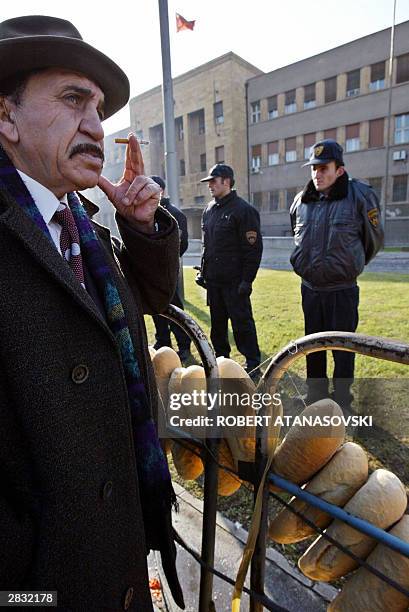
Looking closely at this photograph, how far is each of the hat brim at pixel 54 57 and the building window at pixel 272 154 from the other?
33641 millimetres

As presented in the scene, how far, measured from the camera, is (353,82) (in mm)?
28141

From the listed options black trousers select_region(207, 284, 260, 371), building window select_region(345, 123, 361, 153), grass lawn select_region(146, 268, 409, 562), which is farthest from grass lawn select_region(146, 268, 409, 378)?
building window select_region(345, 123, 361, 153)

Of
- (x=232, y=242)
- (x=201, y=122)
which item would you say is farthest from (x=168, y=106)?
(x=201, y=122)

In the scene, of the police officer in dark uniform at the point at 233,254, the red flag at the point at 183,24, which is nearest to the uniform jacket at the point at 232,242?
the police officer in dark uniform at the point at 233,254

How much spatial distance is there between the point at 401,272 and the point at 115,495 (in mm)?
12223

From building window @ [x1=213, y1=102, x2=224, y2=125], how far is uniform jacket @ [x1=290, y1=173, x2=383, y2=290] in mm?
34918

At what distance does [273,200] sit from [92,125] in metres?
33.6

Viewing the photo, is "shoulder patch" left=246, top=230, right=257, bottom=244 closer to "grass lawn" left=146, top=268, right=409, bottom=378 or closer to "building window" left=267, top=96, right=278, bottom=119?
"grass lawn" left=146, top=268, right=409, bottom=378

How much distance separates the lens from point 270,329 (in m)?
6.01

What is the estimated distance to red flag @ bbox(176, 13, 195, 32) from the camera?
951 centimetres

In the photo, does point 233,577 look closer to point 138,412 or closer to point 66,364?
point 138,412

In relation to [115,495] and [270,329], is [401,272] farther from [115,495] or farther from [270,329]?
[115,495]

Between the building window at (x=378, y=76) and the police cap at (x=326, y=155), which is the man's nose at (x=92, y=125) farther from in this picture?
the building window at (x=378, y=76)

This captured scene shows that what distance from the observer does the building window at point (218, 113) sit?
1369 inches
